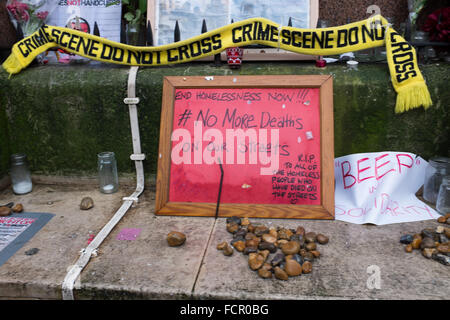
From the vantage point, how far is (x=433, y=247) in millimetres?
1643

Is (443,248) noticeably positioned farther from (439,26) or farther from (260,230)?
(439,26)

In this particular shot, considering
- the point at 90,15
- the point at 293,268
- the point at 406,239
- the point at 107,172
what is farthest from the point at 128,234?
the point at 90,15

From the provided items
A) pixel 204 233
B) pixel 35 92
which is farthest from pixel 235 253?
pixel 35 92

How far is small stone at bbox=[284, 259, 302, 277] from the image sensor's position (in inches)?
58.6

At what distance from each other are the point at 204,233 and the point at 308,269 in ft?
1.92

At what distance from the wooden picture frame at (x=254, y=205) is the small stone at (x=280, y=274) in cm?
54

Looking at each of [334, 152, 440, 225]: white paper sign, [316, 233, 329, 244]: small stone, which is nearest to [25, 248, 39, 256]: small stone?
[316, 233, 329, 244]: small stone

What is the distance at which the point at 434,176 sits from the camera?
83.4 inches

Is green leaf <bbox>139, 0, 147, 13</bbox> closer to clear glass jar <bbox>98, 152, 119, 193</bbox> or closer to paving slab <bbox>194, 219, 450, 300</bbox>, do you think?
clear glass jar <bbox>98, 152, 119, 193</bbox>

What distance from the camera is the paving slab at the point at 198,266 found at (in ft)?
4.63

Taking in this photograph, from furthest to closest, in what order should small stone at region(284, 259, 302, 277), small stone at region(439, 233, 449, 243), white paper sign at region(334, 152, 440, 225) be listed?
white paper sign at region(334, 152, 440, 225), small stone at region(439, 233, 449, 243), small stone at region(284, 259, 302, 277)

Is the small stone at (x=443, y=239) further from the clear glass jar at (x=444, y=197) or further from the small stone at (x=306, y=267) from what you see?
the small stone at (x=306, y=267)

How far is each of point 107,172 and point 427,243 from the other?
192 cm

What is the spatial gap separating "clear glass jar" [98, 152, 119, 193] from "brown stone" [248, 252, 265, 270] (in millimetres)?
1212
